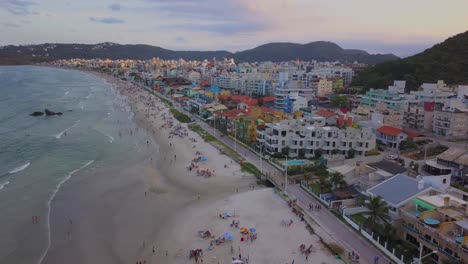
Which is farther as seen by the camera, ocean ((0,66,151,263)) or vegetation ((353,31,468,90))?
vegetation ((353,31,468,90))

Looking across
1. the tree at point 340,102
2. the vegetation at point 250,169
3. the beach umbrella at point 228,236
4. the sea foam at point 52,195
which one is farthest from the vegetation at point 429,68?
the beach umbrella at point 228,236

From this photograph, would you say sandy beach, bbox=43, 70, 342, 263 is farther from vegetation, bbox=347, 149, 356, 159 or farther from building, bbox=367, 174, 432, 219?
vegetation, bbox=347, 149, 356, 159

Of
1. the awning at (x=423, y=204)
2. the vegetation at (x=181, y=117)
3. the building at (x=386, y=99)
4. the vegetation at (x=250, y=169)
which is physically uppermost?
the building at (x=386, y=99)

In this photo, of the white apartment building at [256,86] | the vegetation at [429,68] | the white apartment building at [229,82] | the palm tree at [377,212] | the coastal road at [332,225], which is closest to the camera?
the coastal road at [332,225]

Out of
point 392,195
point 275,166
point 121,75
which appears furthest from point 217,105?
point 121,75

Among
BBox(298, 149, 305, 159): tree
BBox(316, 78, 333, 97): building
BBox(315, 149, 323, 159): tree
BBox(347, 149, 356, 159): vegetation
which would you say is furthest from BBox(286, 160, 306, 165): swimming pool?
BBox(316, 78, 333, 97): building

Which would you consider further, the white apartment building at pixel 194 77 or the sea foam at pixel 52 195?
the white apartment building at pixel 194 77

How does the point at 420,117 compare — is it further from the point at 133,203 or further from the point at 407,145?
the point at 133,203

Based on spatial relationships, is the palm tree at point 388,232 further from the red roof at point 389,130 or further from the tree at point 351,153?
the red roof at point 389,130
